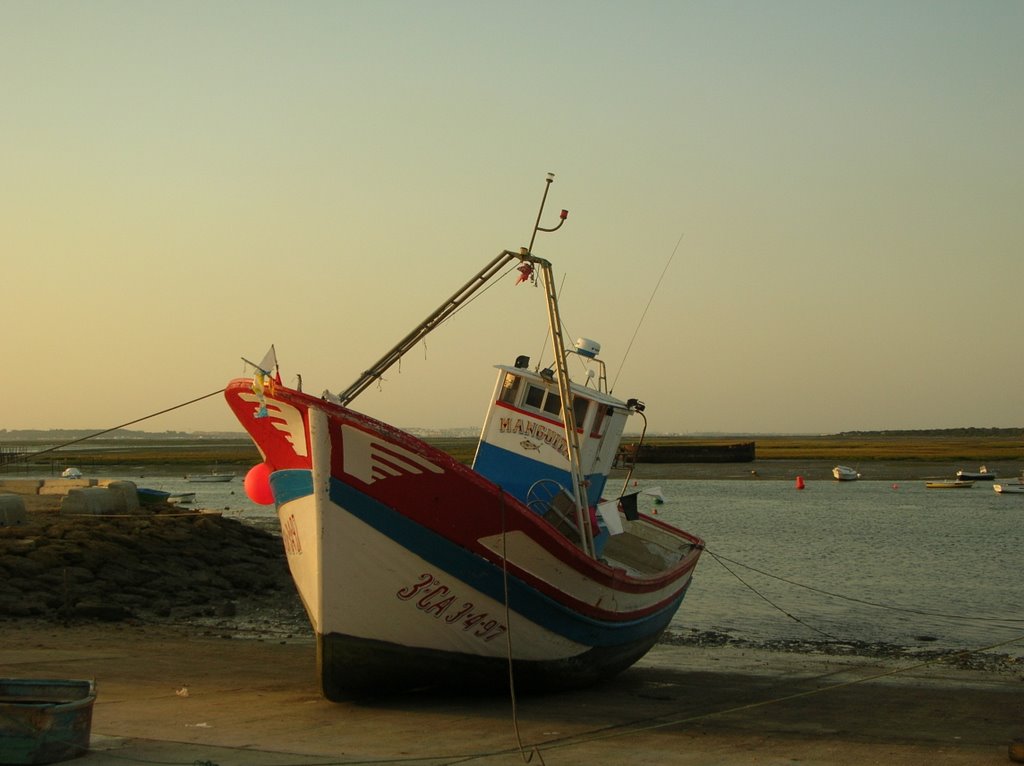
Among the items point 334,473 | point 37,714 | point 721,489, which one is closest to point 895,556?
point 334,473

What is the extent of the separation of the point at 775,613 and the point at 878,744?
481 inches

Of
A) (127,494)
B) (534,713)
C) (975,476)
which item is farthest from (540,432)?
(975,476)

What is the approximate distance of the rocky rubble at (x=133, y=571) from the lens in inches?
736

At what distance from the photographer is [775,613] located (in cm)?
2241

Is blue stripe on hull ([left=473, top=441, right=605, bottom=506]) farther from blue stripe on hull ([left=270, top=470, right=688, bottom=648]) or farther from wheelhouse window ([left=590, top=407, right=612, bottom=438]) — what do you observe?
blue stripe on hull ([left=270, top=470, right=688, bottom=648])

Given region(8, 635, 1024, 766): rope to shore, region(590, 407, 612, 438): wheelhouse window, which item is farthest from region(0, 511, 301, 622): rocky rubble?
region(8, 635, 1024, 766): rope to shore

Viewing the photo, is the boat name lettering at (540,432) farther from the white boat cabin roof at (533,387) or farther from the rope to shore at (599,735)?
the rope to shore at (599,735)

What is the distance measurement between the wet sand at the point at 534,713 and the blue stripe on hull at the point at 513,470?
2.59 metres

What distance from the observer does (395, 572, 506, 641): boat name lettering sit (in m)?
11.1

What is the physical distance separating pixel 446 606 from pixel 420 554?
25.7 inches

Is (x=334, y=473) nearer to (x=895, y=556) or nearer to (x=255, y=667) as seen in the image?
(x=255, y=667)

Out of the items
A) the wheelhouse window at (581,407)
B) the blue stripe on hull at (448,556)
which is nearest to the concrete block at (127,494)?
the wheelhouse window at (581,407)

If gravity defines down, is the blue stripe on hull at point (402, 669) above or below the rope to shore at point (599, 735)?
above

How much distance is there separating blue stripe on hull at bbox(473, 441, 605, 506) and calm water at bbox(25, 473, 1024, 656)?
759cm
